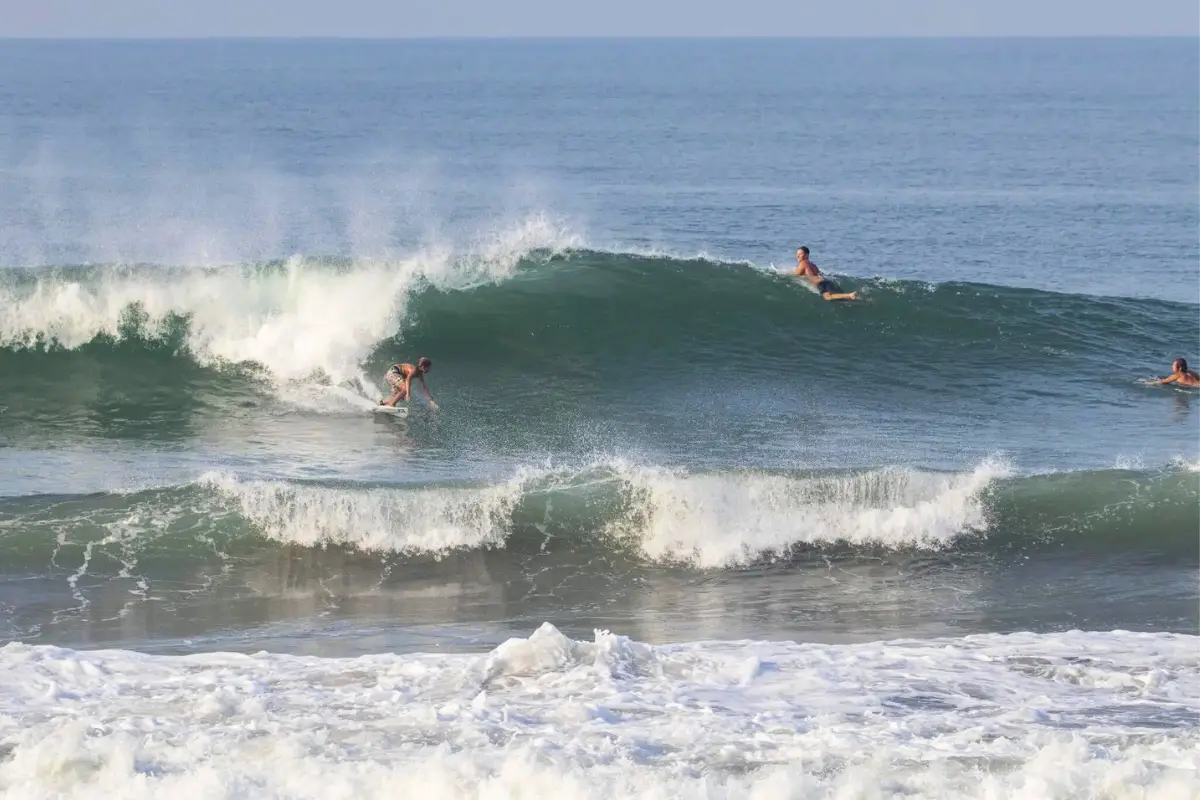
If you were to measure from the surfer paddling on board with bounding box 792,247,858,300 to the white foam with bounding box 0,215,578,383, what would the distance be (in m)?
5.16

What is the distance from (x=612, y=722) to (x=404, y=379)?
861cm

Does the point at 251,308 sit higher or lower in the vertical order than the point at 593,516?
higher

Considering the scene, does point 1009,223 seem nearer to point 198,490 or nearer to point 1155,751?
point 198,490

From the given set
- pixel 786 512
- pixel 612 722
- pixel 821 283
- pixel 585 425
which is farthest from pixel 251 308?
pixel 612 722

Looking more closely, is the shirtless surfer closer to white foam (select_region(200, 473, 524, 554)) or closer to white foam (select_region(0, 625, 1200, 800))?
white foam (select_region(0, 625, 1200, 800))

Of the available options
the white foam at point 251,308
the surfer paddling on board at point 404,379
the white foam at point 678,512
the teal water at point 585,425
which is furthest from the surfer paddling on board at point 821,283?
the white foam at point 678,512

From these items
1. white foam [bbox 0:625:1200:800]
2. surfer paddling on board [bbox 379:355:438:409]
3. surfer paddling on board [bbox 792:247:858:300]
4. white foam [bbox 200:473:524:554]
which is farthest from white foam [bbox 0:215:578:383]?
white foam [bbox 0:625:1200:800]

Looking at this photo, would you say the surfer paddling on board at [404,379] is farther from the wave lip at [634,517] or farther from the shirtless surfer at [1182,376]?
the shirtless surfer at [1182,376]

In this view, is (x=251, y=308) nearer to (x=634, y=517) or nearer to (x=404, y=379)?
(x=404, y=379)

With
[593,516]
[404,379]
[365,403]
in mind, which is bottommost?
[593,516]

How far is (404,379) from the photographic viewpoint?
53.4ft

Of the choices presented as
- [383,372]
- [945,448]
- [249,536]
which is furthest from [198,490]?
[945,448]

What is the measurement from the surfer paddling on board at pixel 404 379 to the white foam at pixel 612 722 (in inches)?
267

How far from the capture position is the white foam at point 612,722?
7.36 metres
